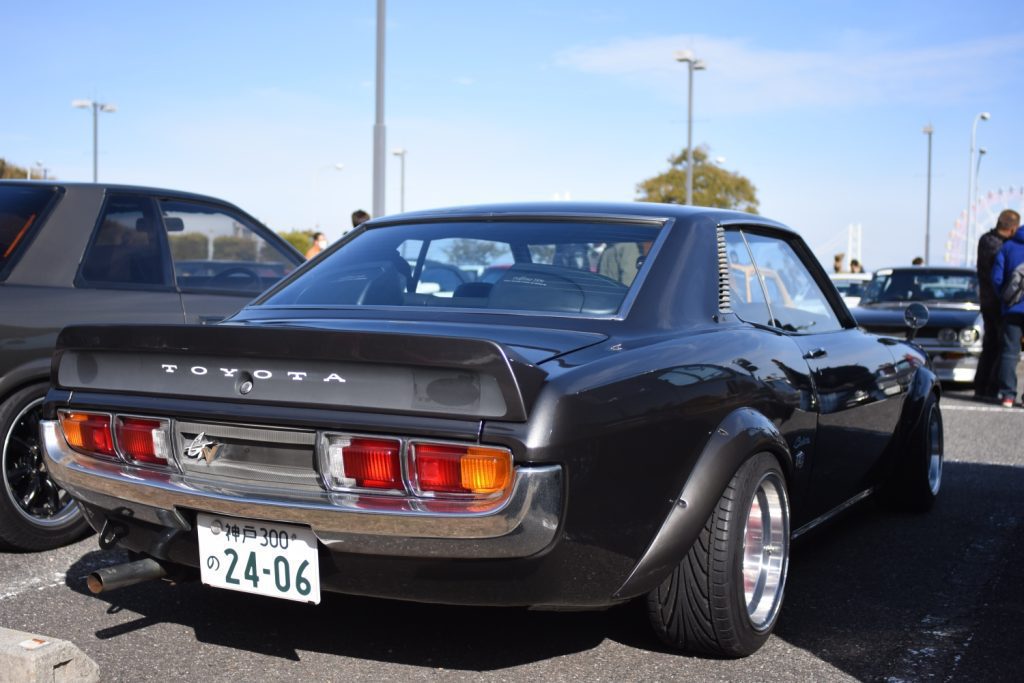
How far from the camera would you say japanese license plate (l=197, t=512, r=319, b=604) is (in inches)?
110

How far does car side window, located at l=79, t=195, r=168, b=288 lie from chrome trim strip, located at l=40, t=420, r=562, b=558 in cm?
225

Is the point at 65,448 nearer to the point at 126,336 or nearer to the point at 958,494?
the point at 126,336

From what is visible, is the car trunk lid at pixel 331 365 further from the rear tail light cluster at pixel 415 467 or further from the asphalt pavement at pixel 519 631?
the asphalt pavement at pixel 519 631

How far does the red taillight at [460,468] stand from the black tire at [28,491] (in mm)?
2312

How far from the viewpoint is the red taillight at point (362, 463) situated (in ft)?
8.82

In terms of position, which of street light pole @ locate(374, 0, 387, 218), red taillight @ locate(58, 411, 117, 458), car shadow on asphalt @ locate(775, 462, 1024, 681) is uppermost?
street light pole @ locate(374, 0, 387, 218)

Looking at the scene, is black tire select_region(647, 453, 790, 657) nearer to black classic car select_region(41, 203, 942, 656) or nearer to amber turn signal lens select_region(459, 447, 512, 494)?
black classic car select_region(41, 203, 942, 656)

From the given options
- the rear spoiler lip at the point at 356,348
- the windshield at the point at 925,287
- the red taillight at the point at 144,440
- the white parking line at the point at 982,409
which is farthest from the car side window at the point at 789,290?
the windshield at the point at 925,287

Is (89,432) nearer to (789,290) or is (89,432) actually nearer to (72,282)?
(72,282)

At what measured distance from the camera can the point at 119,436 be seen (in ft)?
10.3

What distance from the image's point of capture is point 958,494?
595 cm

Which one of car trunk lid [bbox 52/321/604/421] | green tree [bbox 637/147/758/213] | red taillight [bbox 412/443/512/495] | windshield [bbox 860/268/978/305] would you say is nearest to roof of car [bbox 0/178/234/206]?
car trunk lid [bbox 52/321/604/421]

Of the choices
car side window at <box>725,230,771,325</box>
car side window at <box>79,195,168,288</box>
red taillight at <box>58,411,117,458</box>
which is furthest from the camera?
car side window at <box>79,195,168,288</box>

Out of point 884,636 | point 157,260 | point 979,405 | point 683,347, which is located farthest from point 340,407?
point 979,405
